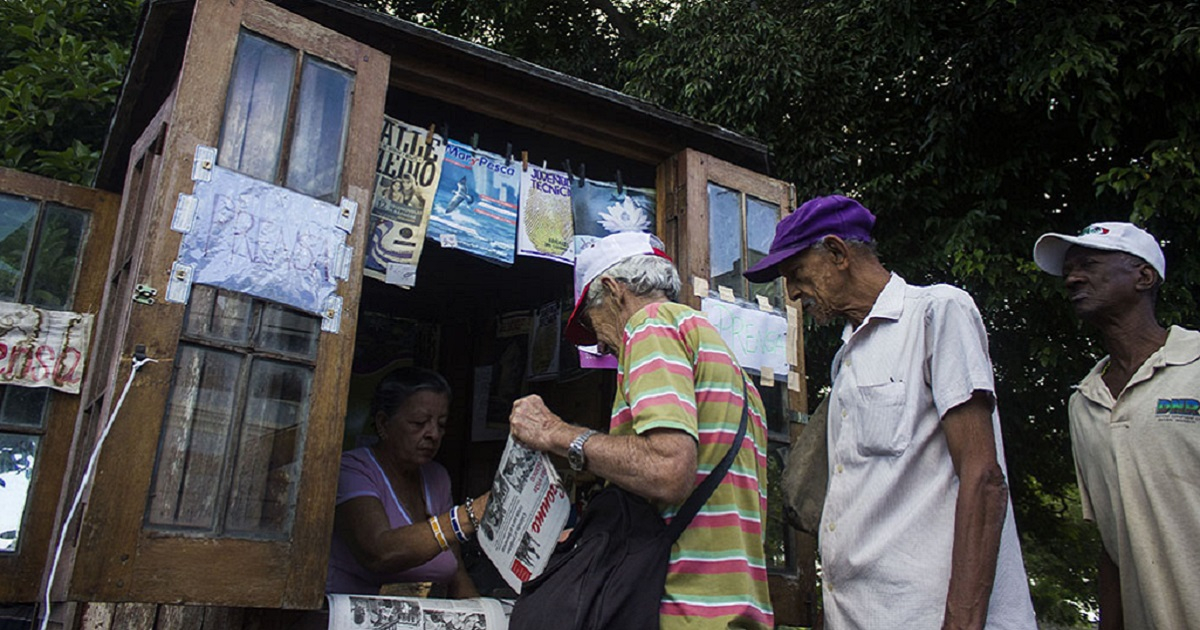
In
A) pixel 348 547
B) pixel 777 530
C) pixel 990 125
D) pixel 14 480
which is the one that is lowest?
pixel 348 547

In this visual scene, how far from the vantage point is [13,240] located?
3.75m

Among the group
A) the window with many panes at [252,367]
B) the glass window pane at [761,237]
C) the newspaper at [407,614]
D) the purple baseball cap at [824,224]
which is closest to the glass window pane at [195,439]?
the window with many panes at [252,367]

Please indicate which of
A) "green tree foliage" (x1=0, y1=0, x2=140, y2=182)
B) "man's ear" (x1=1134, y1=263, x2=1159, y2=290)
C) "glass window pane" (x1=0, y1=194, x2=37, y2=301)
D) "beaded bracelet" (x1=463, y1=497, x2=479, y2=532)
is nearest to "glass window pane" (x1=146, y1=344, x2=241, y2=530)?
"beaded bracelet" (x1=463, y1=497, x2=479, y2=532)

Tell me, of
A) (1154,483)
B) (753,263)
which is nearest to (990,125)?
(753,263)

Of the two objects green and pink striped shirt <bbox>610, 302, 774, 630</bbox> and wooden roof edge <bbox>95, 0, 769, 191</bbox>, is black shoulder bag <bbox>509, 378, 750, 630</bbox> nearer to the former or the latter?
green and pink striped shirt <bbox>610, 302, 774, 630</bbox>

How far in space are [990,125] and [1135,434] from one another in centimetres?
590

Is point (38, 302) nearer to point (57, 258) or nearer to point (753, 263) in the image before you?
point (57, 258)

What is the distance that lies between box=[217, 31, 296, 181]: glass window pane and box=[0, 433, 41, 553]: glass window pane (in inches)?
69.0

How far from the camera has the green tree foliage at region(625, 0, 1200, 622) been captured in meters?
6.30

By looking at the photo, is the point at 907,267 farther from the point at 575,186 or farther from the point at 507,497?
the point at 507,497

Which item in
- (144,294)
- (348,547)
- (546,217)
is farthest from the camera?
(546,217)

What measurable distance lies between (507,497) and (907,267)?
6.15m

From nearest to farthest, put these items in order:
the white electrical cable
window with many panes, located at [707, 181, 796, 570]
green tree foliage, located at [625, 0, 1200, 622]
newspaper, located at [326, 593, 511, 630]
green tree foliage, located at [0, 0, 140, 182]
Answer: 1. the white electrical cable
2. newspaper, located at [326, 593, 511, 630]
3. window with many panes, located at [707, 181, 796, 570]
4. green tree foliage, located at [0, 0, 140, 182]
5. green tree foliage, located at [625, 0, 1200, 622]

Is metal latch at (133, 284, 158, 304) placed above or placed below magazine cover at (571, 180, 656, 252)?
below
